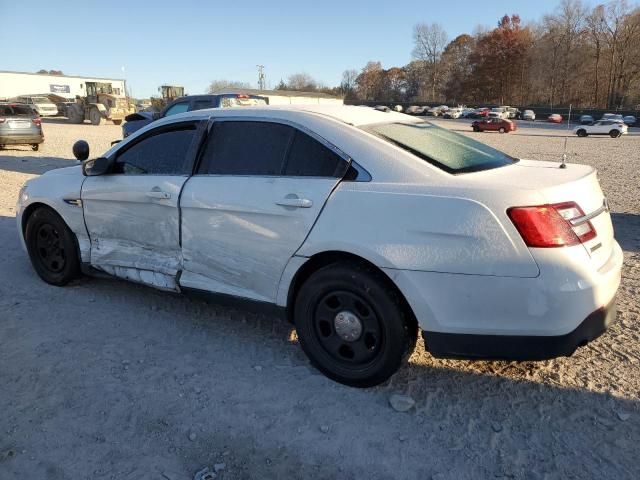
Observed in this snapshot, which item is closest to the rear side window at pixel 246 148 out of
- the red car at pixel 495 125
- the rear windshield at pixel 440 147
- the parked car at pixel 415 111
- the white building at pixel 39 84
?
the rear windshield at pixel 440 147

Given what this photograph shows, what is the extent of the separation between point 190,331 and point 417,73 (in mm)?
114169

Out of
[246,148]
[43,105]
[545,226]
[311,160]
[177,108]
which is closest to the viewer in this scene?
[545,226]

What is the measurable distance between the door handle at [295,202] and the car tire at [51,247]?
2.35 m

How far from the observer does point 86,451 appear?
8.05 feet

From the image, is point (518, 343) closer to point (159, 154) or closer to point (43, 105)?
point (159, 154)

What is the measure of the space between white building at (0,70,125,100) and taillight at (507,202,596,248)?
199ft

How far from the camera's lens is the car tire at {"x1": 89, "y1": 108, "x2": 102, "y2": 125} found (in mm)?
34166

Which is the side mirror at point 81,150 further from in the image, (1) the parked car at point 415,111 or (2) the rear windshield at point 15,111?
(1) the parked car at point 415,111

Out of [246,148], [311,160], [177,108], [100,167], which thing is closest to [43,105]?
[177,108]

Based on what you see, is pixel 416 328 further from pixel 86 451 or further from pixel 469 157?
pixel 86 451

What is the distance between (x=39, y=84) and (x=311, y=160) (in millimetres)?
68987

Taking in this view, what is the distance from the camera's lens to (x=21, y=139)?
15875 millimetres

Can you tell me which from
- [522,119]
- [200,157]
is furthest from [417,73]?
[200,157]

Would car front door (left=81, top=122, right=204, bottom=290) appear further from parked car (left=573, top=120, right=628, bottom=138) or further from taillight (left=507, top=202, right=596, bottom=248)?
parked car (left=573, top=120, right=628, bottom=138)
